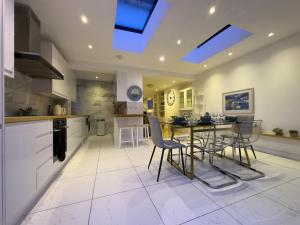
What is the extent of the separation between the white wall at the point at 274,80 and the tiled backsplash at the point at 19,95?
5.00 m

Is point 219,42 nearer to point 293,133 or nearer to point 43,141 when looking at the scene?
point 293,133

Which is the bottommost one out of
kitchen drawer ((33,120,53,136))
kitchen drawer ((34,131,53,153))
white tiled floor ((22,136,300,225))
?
white tiled floor ((22,136,300,225))

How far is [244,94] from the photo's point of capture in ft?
11.9

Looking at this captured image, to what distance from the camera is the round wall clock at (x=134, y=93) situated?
171 inches

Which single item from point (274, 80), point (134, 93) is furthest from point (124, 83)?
point (274, 80)

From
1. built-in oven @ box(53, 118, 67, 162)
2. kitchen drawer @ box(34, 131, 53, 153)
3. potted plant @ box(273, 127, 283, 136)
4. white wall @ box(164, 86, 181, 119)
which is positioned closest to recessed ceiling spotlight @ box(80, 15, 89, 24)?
built-in oven @ box(53, 118, 67, 162)

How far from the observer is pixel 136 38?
3.26 meters

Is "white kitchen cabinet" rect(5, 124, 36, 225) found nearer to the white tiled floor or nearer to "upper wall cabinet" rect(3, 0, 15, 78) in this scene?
the white tiled floor

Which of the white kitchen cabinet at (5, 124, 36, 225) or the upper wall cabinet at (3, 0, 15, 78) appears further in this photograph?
the upper wall cabinet at (3, 0, 15, 78)

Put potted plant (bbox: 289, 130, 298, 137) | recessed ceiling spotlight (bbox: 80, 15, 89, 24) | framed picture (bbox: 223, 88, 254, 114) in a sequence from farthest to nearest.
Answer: framed picture (bbox: 223, 88, 254, 114) → potted plant (bbox: 289, 130, 298, 137) → recessed ceiling spotlight (bbox: 80, 15, 89, 24)

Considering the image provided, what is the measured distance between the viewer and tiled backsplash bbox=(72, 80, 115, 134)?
19.0 ft

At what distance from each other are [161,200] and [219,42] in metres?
3.90

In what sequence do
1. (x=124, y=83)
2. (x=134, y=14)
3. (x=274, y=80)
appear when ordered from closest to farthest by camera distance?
(x=134, y=14), (x=274, y=80), (x=124, y=83)

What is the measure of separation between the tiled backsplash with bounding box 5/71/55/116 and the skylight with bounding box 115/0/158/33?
2.08 meters
